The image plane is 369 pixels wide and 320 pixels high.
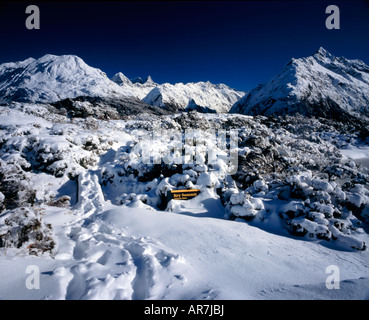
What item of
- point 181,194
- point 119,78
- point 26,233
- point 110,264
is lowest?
point 110,264

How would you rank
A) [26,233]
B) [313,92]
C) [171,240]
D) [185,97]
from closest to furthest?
1. [26,233]
2. [171,240]
3. [313,92]
4. [185,97]

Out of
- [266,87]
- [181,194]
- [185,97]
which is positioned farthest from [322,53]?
[181,194]

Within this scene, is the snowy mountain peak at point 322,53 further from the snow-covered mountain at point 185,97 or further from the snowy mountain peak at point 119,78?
the snowy mountain peak at point 119,78

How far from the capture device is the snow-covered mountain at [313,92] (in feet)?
171

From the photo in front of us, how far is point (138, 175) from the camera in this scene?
10547 millimetres

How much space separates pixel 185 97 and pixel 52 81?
66400mm

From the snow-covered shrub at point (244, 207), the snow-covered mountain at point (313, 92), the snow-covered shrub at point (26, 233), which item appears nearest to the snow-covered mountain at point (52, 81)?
→ the snow-covered shrub at point (26, 233)

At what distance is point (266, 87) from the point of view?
6550 cm

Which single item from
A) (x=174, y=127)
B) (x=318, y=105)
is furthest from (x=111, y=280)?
(x=318, y=105)

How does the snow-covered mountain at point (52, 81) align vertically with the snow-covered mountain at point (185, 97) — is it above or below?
below

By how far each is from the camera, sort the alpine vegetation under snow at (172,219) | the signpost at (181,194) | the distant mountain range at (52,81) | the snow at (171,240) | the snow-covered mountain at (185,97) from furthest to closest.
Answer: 1. the snow-covered mountain at (185,97)
2. the distant mountain range at (52,81)
3. the signpost at (181,194)
4. the alpine vegetation under snow at (172,219)
5. the snow at (171,240)

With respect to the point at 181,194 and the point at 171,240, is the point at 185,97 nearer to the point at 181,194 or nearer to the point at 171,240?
the point at 181,194

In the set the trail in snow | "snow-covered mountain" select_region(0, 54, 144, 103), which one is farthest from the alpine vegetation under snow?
"snow-covered mountain" select_region(0, 54, 144, 103)
